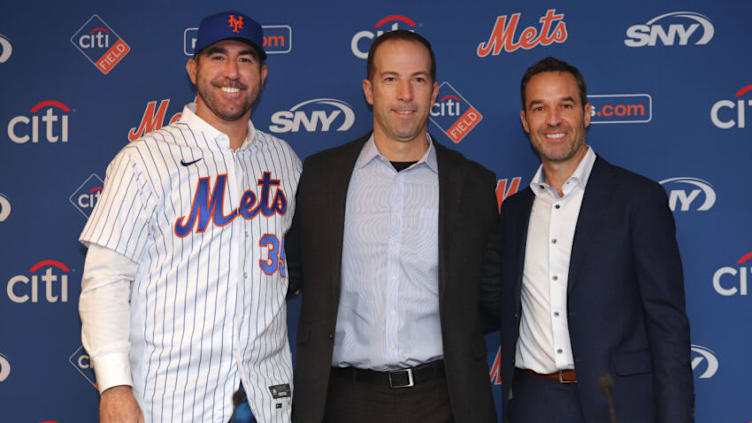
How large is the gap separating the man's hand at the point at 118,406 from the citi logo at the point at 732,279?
7.94 ft

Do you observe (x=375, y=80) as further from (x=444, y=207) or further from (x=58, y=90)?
(x=58, y=90)

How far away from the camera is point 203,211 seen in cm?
196


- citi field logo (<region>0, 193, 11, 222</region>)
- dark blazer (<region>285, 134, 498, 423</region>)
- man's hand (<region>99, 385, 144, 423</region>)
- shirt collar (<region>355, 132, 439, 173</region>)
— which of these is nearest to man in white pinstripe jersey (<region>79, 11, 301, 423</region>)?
man's hand (<region>99, 385, 144, 423</region>)

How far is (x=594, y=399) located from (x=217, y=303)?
1207 millimetres

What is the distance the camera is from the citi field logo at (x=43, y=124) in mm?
3002

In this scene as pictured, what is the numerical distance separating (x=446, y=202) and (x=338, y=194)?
379mm

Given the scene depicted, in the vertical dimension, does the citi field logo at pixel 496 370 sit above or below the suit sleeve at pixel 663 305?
below

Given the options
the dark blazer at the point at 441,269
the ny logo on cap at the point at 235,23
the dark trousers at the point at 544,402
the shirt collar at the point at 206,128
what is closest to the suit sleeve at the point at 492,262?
the dark blazer at the point at 441,269

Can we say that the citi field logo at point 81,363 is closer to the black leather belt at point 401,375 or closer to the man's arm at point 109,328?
the man's arm at point 109,328

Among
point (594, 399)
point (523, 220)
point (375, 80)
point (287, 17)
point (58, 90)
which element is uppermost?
point (287, 17)

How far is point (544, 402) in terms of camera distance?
210cm

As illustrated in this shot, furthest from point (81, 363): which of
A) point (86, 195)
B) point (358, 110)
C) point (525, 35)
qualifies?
point (525, 35)

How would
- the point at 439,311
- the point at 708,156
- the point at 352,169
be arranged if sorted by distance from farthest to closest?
the point at 708,156 → the point at 352,169 → the point at 439,311

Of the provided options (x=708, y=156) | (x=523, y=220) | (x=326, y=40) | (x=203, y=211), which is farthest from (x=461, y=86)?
(x=203, y=211)
